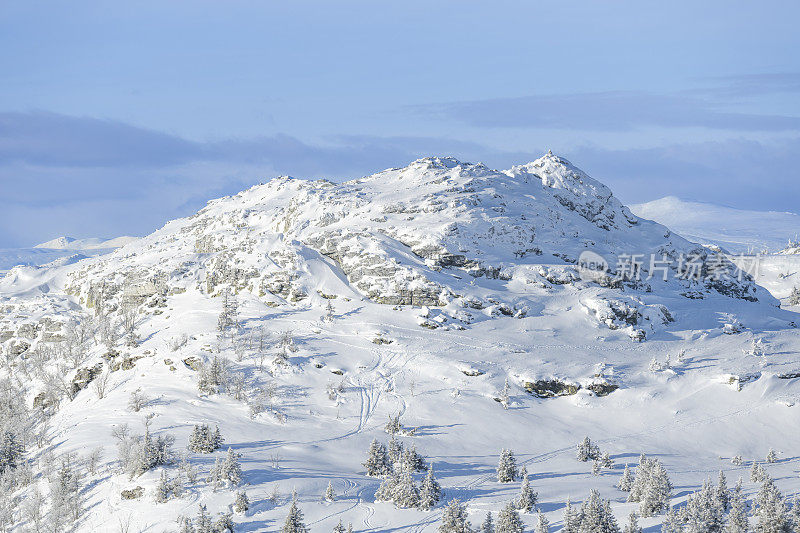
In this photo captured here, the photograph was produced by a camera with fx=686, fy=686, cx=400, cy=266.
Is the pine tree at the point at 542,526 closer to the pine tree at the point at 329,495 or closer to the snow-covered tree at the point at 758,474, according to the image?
the pine tree at the point at 329,495

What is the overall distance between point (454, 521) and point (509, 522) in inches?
168

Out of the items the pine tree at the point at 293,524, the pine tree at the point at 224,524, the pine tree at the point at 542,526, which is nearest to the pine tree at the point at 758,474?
the pine tree at the point at 542,526

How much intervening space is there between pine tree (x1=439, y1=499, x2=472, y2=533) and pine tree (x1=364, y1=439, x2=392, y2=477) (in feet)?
50.9

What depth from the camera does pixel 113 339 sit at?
109812mm

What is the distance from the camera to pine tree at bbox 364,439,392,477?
6894 centimetres

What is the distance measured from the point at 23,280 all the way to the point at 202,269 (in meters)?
75.3

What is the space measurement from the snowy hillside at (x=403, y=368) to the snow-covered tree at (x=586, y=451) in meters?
0.41

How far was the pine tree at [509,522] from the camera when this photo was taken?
52938 millimetres

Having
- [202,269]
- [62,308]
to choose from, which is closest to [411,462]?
[202,269]

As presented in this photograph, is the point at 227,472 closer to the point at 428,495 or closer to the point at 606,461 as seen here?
the point at 428,495

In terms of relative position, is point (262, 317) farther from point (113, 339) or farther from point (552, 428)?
point (552, 428)

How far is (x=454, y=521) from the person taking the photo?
52.9 metres

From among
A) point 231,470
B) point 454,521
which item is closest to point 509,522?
point 454,521

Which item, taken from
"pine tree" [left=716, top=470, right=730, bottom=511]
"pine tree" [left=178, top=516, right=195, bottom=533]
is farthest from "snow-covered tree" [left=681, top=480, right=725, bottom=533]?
"pine tree" [left=178, top=516, right=195, bottom=533]
